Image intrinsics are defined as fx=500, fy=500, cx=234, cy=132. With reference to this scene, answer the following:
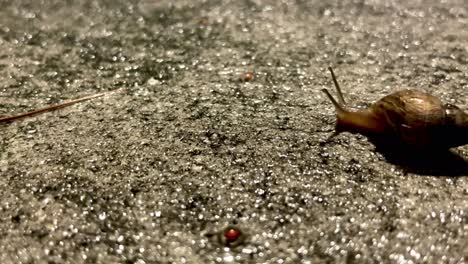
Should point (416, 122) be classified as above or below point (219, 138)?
above

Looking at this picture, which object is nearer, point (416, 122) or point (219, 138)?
point (416, 122)

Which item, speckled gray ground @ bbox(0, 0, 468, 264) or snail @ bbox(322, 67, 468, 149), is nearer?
speckled gray ground @ bbox(0, 0, 468, 264)

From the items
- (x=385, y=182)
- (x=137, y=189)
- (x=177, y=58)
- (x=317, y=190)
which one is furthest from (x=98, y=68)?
(x=385, y=182)

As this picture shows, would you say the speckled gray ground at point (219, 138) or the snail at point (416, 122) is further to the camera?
the snail at point (416, 122)

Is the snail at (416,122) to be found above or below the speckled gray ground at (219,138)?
above
